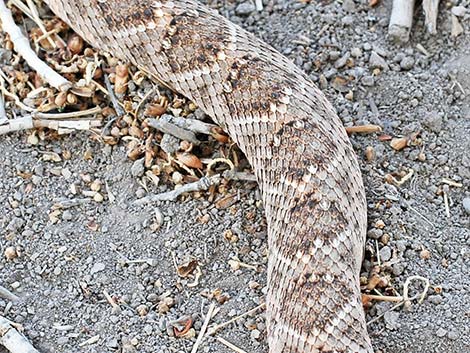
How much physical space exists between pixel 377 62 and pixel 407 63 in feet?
0.37

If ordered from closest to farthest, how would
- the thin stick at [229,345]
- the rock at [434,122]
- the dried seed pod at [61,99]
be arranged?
the thin stick at [229,345] < the rock at [434,122] < the dried seed pod at [61,99]

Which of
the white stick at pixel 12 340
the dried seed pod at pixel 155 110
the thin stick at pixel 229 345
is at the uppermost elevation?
the dried seed pod at pixel 155 110

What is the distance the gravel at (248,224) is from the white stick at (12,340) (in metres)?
0.06

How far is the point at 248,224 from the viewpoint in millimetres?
3566

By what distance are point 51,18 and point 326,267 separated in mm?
1596

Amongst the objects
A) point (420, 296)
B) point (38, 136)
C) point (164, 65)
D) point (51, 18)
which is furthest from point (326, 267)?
point (51, 18)

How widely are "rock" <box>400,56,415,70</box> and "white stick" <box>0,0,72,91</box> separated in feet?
4.00

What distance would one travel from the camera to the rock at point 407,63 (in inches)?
153

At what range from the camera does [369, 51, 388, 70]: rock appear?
389cm

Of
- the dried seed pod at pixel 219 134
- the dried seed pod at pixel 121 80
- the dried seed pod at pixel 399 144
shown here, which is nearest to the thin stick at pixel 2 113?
the dried seed pod at pixel 121 80

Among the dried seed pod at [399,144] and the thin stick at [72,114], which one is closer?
the dried seed pod at [399,144]

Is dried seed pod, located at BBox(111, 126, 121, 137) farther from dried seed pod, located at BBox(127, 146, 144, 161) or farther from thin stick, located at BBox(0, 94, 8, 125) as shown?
thin stick, located at BBox(0, 94, 8, 125)

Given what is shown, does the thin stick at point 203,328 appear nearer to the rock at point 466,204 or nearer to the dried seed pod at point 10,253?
the dried seed pod at point 10,253

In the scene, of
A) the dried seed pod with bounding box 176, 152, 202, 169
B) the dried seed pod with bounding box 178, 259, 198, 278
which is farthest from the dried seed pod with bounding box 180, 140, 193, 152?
the dried seed pod with bounding box 178, 259, 198, 278
